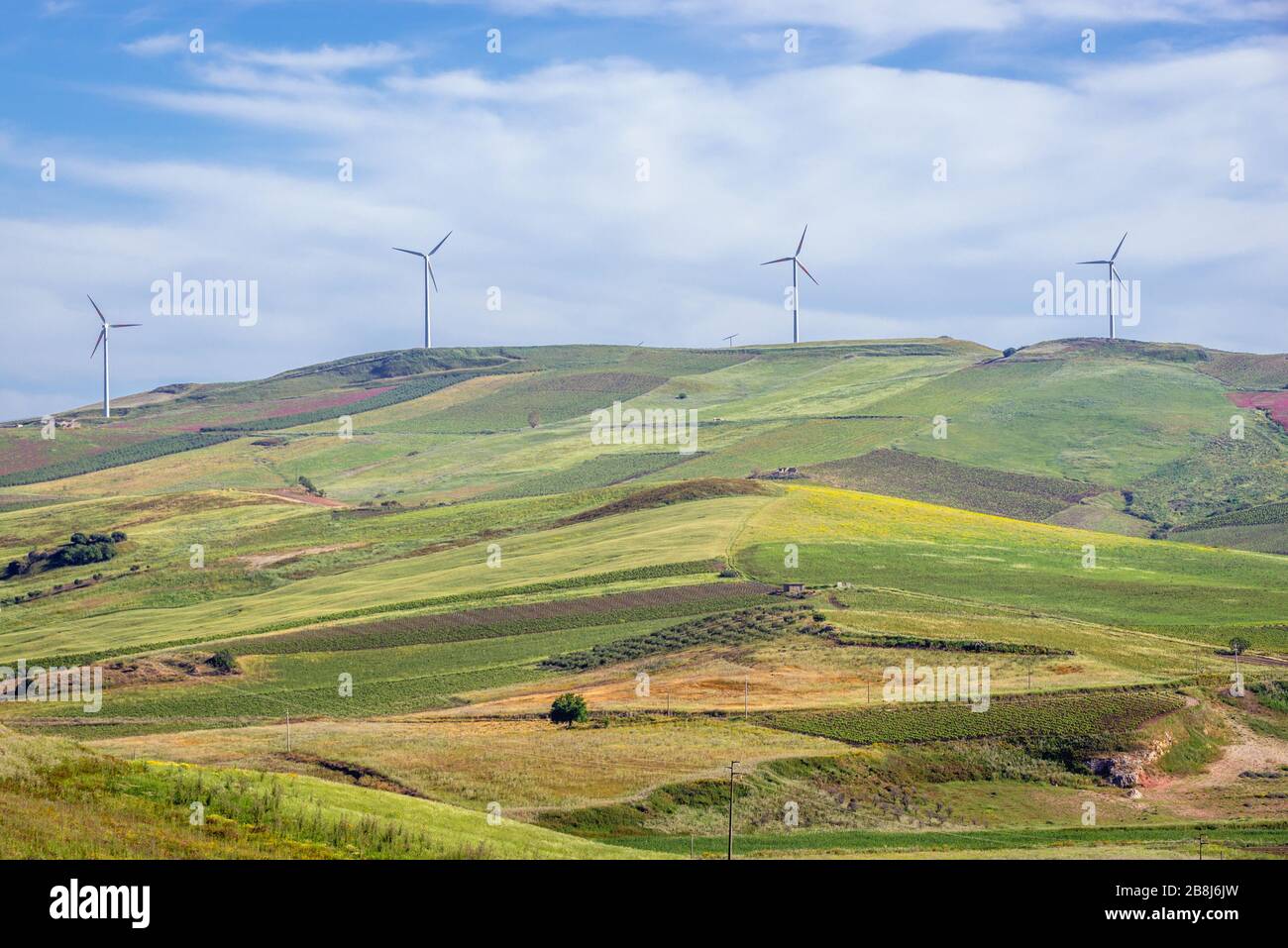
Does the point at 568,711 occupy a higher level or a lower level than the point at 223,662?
lower

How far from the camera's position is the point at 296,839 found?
56312 mm

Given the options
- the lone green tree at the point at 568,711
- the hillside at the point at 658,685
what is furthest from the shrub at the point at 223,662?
the lone green tree at the point at 568,711

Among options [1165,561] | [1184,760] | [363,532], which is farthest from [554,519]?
[1184,760]

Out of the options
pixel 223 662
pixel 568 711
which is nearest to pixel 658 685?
pixel 568 711

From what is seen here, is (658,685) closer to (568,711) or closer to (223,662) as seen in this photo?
(568,711)

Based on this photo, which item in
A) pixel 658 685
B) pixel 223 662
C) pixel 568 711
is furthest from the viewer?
pixel 223 662

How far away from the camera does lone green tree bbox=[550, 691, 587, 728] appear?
100162 millimetres

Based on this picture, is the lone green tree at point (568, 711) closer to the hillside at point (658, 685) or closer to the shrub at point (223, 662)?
the hillside at point (658, 685)

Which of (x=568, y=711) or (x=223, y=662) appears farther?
(x=223, y=662)

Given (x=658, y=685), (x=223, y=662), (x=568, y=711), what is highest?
(x=223, y=662)

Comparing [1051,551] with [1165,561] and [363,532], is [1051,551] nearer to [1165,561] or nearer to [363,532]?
[1165,561]

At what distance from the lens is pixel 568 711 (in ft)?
330
